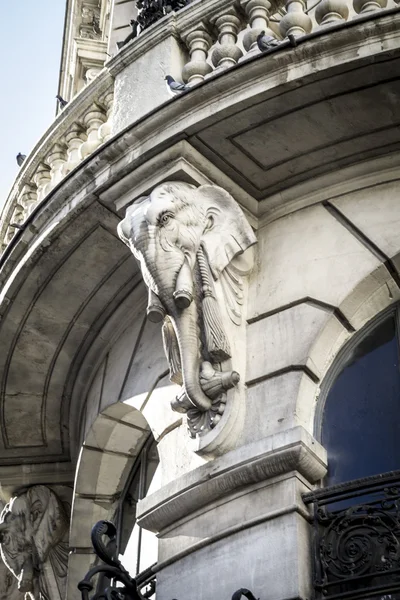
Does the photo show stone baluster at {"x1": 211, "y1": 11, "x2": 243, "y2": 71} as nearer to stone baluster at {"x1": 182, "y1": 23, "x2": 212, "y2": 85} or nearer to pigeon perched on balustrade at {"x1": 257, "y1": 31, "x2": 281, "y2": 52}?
stone baluster at {"x1": 182, "y1": 23, "x2": 212, "y2": 85}

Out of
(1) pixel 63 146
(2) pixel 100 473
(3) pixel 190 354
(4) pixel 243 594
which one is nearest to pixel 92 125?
(1) pixel 63 146

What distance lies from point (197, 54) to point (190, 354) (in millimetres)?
2350

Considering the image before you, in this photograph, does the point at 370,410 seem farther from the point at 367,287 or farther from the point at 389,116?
the point at 389,116

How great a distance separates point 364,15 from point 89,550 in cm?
461

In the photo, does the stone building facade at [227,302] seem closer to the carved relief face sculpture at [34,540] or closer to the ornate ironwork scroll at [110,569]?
the carved relief face sculpture at [34,540]

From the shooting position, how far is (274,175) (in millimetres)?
8477

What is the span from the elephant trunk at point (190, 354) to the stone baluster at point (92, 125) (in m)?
2.02

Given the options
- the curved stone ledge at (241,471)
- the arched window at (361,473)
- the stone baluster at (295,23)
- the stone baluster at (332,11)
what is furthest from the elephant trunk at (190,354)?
the stone baluster at (332,11)

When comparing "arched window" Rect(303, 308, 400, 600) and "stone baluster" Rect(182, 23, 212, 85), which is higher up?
"stone baluster" Rect(182, 23, 212, 85)

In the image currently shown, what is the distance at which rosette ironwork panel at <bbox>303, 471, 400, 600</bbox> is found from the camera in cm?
685

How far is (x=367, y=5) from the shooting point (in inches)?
317

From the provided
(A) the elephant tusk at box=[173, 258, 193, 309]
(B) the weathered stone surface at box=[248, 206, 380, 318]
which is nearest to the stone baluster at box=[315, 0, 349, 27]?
(B) the weathered stone surface at box=[248, 206, 380, 318]

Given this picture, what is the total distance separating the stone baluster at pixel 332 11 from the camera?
8117mm

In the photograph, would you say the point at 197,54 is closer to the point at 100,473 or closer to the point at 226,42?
the point at 226,42
